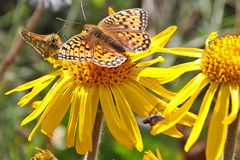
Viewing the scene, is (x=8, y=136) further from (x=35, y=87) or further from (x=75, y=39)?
(x=75, y=39)

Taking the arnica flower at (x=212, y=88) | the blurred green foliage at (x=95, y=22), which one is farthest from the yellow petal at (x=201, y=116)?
the blurred green foliage at (x=95, y=22)

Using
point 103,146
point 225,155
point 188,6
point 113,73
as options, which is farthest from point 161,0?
point 225,155

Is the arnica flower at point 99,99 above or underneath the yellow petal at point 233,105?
underneath

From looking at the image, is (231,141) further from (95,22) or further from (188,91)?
(95,22)

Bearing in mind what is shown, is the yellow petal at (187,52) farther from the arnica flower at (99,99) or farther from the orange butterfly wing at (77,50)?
the orange butterfly wing at (77,50)

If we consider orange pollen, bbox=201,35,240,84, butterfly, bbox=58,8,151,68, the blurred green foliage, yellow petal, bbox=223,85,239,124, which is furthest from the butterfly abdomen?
the blurred green foliage

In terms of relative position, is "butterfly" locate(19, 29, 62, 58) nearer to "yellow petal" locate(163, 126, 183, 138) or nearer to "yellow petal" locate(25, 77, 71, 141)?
"yellow petal" locate(25, 77, 71, 141)
